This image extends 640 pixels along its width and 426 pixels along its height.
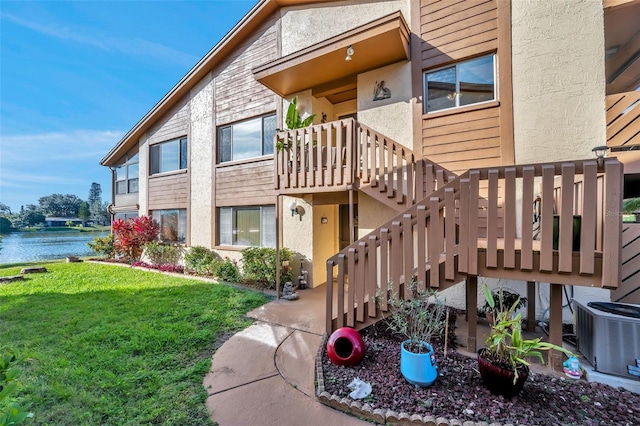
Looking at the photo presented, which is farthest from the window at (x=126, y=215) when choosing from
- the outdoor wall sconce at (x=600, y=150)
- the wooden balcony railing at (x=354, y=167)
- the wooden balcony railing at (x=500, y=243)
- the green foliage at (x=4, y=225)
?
the outdoor wall sconce at (x=600, y=150)

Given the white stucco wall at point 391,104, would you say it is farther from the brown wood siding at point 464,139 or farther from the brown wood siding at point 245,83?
the brown wood siding at point 245,83

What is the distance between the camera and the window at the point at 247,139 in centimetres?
823

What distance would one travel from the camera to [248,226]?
8594mm

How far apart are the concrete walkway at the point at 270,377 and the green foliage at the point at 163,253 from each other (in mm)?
6590

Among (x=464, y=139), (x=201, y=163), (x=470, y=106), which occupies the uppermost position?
(x=470, y=106)

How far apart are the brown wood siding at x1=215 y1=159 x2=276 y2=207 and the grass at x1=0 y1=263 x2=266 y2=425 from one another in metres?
2.79

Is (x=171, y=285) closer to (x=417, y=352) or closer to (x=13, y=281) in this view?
(x=13, y=281)

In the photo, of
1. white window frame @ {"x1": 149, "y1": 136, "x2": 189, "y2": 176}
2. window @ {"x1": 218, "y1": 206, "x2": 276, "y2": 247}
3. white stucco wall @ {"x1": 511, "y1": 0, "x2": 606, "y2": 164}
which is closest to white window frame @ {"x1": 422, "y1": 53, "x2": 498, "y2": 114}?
white stucco wall @ {"x1": 511, "y1": 0, "x2": 606, "y2": 164}

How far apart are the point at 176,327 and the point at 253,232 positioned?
4.18 m

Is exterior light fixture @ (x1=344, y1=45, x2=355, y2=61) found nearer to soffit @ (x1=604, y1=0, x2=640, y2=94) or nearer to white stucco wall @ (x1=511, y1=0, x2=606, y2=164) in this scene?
white stucco wall @ (x1=511, y1=0, x2=606, y2=164)

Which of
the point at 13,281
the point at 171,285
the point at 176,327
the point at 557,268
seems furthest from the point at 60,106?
the point at 557,268

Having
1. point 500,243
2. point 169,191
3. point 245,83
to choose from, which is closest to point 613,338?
point 500,243

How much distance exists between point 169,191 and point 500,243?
Answer: 36.9 feet

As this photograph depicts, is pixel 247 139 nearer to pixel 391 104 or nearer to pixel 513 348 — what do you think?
pixel 391 104
